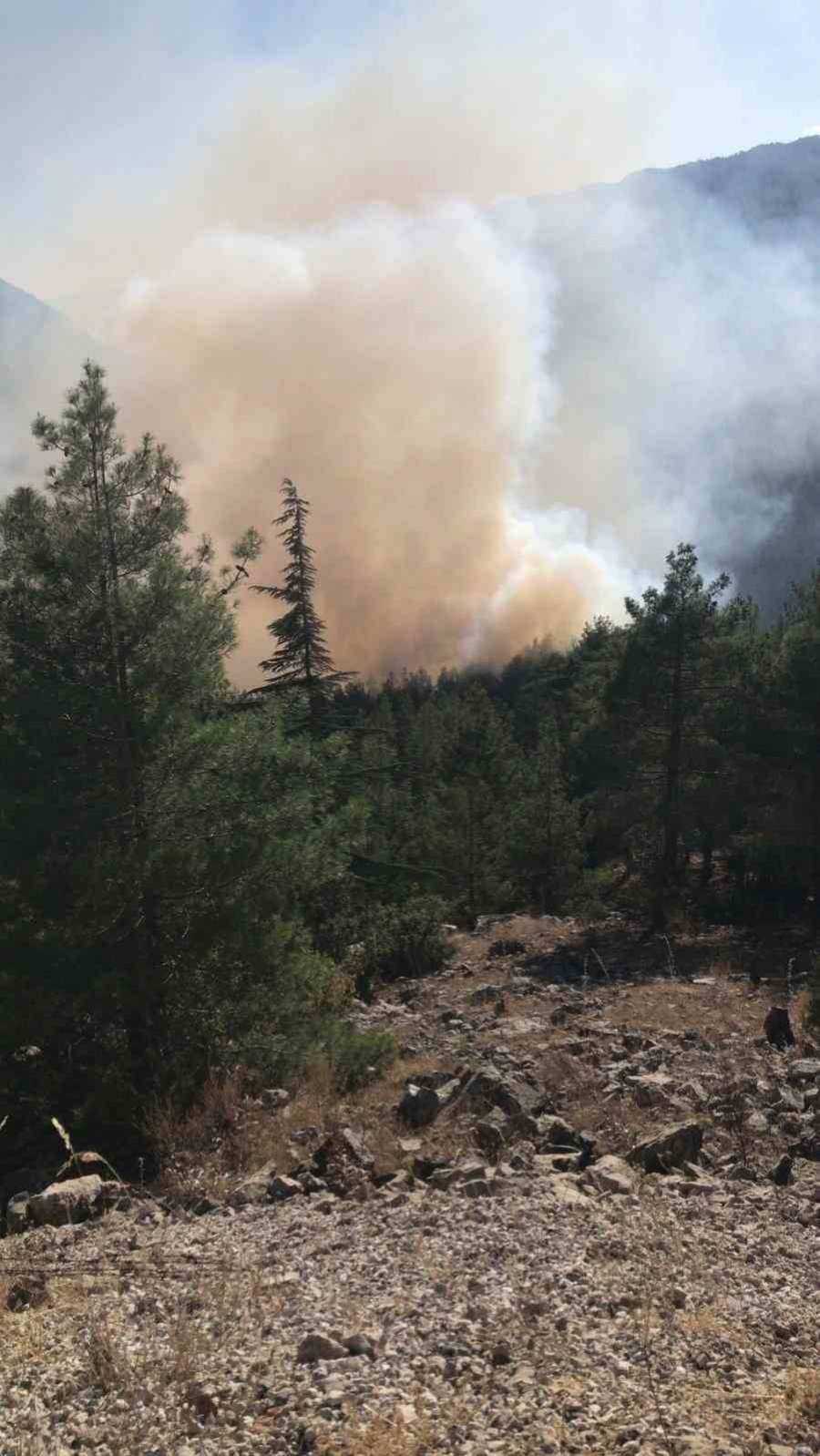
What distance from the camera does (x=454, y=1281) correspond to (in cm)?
567

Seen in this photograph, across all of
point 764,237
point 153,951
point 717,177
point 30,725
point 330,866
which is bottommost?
point 153,951

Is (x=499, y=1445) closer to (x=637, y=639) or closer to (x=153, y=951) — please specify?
(x=153, y=951)

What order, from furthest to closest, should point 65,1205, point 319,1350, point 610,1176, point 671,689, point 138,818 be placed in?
1. point 671,689
2. point 138,818
3. point 65,1205
4. point 610,1176
5. point 319,1350

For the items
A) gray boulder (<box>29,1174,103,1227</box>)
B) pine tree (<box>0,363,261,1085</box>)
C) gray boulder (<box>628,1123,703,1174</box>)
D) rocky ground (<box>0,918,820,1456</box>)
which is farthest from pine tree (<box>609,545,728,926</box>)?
gray boulder (<box>29,1174,103,1227</box>)

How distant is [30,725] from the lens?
34.2 ft

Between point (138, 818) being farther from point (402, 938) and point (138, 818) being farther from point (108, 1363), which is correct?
point (402, 938)

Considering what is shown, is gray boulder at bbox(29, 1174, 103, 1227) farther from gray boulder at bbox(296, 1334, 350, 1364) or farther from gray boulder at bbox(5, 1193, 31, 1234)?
gray boulder at bbox(296, 1334, 350, 1364)

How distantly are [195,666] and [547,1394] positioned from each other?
803 cm

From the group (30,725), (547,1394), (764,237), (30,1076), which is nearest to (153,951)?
(30,1076)

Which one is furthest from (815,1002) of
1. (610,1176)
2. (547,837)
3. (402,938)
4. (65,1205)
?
(547,837)

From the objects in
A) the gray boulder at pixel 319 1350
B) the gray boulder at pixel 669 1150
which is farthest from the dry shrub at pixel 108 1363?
the gray boulder at pixel 669 1150

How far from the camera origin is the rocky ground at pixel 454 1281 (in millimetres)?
4316

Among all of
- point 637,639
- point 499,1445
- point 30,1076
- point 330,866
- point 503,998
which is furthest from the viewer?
point 637,639

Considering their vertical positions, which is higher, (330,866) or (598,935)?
(330,866)
